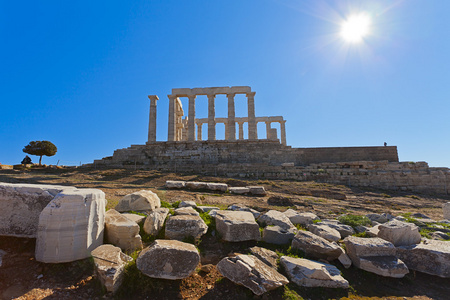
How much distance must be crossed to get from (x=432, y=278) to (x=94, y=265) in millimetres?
5572

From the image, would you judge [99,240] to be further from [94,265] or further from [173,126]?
[173,126]

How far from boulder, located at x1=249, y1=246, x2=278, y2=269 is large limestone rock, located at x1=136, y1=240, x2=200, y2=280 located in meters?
1.15

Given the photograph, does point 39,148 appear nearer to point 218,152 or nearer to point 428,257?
point 218,152

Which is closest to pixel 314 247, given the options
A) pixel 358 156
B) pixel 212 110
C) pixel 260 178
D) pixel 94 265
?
pixel 94 265

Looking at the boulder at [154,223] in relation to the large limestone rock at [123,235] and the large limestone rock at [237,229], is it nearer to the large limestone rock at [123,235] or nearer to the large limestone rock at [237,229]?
the large limestone rock at [123,235]

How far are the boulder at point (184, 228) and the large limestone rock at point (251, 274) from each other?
110 centimetres

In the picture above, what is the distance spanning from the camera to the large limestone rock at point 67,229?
10.3 feet

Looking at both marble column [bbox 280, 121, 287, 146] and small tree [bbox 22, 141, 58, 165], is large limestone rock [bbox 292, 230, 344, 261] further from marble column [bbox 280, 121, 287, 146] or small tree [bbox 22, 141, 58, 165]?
small tree [bbox 22, 141, 58, 165]

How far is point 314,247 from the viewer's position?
3877 millimetres

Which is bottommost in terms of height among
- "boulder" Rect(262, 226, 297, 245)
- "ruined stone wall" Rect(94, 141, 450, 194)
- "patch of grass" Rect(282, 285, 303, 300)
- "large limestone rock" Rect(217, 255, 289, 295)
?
"patch of grass" Rect(282, 285, 303, 300)

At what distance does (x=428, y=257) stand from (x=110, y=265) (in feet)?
17.2

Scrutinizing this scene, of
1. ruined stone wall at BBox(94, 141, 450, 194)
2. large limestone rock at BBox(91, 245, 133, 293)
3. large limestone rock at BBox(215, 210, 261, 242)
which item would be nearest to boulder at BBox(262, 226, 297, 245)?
large limestone rock at BBox(215, 210, 261, 242)

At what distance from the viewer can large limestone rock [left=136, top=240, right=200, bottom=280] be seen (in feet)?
9.80

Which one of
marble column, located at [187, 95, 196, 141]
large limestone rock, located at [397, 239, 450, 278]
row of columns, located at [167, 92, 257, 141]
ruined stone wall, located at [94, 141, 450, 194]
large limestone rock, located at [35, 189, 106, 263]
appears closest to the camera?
large limestone rock, located at [35, 189, 106, 263]
